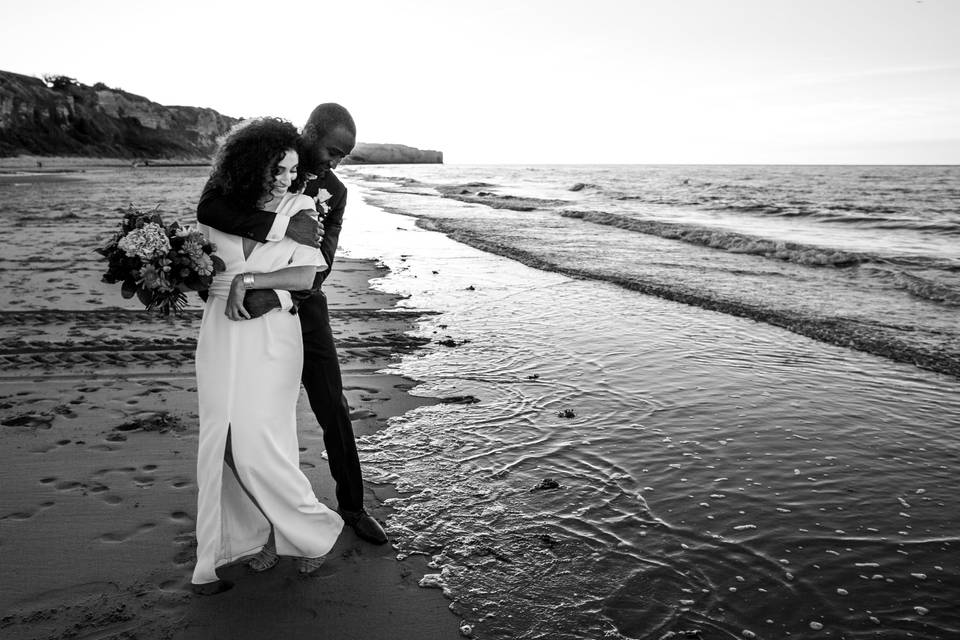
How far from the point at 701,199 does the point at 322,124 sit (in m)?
33.6

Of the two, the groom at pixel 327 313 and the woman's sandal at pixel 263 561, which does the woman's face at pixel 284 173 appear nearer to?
the groom at pixel 327 313

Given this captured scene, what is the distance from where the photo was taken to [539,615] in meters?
2.62

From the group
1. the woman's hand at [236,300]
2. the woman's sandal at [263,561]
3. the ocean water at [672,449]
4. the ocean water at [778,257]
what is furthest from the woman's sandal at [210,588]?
the ocean water at [778,257]

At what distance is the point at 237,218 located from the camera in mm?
2580

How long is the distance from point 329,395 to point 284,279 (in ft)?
2.45

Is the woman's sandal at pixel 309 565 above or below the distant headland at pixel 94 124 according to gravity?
below

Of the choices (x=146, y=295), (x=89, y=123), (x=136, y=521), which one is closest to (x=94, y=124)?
(x=89, y=123)

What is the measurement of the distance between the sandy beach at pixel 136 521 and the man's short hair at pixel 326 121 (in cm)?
206

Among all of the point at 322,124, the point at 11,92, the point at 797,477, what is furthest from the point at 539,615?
the point at 11,92

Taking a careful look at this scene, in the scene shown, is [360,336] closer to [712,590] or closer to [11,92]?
[712,590]

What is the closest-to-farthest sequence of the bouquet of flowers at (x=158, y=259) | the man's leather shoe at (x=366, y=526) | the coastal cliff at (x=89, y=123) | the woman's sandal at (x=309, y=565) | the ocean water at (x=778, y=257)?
the bouquet of flowers at (x=158, y=259) < the woman's sandal at (x=309, y=565) < the man's leather shoe at (x=366, y=526) < the ocean water at (x=778, y=257) < the coastal cliff at (x=89, y=123)

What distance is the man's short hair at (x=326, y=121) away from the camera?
3.01 m

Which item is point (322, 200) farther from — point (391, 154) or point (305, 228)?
point (391, 154)

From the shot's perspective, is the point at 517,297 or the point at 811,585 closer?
the point at 811,585
